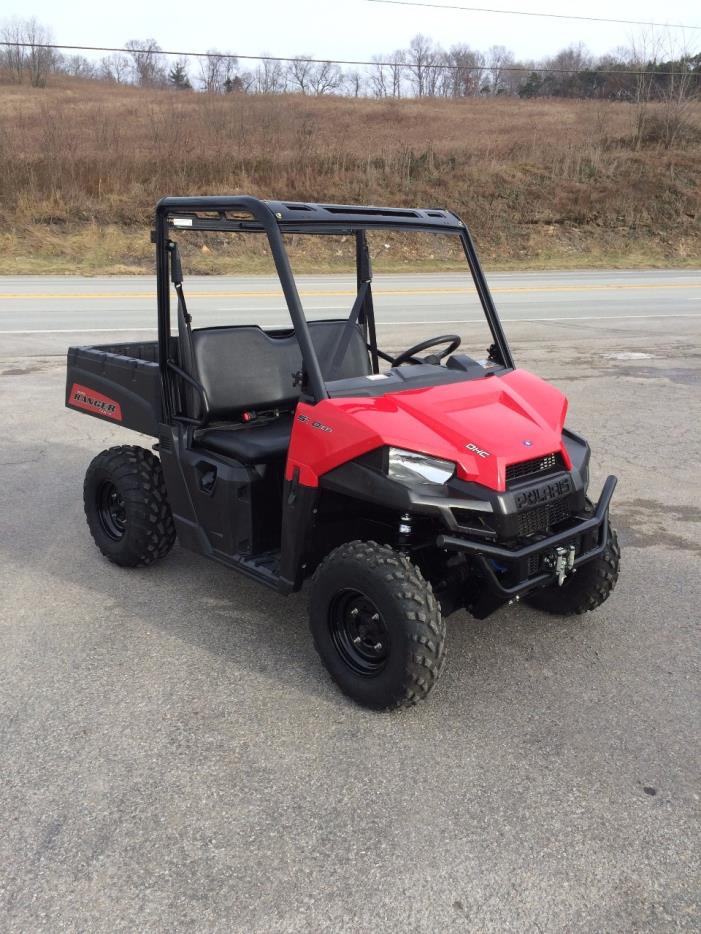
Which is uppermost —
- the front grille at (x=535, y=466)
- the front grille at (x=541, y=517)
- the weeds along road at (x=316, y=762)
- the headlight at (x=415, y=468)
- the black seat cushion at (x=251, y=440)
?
the headlight at (x=415, y=468)

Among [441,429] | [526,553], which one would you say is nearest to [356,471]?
[441,429]

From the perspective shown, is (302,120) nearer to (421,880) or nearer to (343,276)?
(343,276)

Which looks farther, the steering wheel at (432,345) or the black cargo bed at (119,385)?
the black cargo bed at (119,385)

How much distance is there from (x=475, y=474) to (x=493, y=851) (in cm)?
133

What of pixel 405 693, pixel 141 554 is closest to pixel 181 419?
pixel 141 554

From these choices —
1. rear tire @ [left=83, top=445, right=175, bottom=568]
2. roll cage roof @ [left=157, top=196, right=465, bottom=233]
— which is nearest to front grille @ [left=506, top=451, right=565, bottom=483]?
roll cage roof @ [left=157, top=196, right=465, bottom=233]

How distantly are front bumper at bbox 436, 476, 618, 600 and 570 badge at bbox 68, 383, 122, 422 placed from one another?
237cm

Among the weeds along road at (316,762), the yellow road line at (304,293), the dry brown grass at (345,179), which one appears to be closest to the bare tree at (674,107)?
the dry brown grass at (345,179)

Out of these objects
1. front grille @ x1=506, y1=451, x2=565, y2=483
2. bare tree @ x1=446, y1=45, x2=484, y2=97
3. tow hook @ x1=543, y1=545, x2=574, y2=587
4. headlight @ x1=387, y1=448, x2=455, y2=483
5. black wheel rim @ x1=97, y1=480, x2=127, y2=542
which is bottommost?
black wheel rim @ x1=97, y1=480, x2=127, y2=542

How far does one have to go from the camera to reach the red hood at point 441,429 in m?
3.31

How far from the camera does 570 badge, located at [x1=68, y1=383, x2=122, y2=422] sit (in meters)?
4.85

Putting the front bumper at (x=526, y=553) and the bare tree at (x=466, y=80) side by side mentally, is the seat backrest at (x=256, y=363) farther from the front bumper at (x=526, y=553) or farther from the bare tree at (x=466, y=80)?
the bare tree at (x=466, y=80)

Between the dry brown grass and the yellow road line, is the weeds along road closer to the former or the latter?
the yellow road line

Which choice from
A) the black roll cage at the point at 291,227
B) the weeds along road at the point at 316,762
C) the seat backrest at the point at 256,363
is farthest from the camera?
the seat backrest at the point at 256,363
